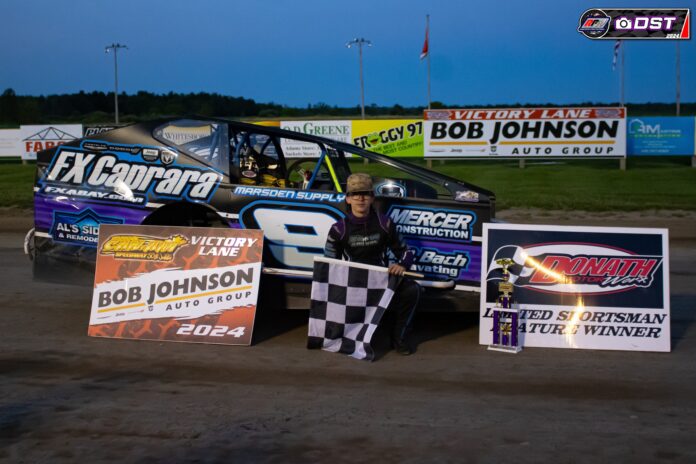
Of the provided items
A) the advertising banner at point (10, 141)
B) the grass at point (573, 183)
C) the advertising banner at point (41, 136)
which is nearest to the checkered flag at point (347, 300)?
the grass at point (573, 183)

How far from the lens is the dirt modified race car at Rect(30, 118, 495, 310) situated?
247 inches

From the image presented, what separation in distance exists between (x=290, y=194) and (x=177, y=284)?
1171 mm

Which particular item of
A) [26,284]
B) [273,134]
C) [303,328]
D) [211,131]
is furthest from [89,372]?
[26,284]

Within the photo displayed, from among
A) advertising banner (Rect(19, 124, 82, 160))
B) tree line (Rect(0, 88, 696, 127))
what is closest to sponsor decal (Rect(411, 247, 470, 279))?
advertising banner (Rect(19, 124, 82, 160))

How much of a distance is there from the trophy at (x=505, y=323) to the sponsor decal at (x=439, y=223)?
0.54 m

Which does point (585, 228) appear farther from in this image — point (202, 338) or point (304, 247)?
point (202, 338)

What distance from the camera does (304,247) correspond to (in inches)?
253

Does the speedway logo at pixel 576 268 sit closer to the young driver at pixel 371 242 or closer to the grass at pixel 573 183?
the young driver at pixel 371 242

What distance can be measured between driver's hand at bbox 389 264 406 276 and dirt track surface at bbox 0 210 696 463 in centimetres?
62

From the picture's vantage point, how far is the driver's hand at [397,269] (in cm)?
580

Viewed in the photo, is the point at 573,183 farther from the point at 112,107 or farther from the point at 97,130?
the point at 112,107

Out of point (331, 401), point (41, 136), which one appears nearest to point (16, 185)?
point (41, 136)

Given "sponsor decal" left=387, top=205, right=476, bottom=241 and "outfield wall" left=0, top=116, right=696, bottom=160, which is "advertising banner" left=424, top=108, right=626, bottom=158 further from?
"sponsor decal" left=387, top=205, right=476, bottom=241

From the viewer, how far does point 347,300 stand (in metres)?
5.90
